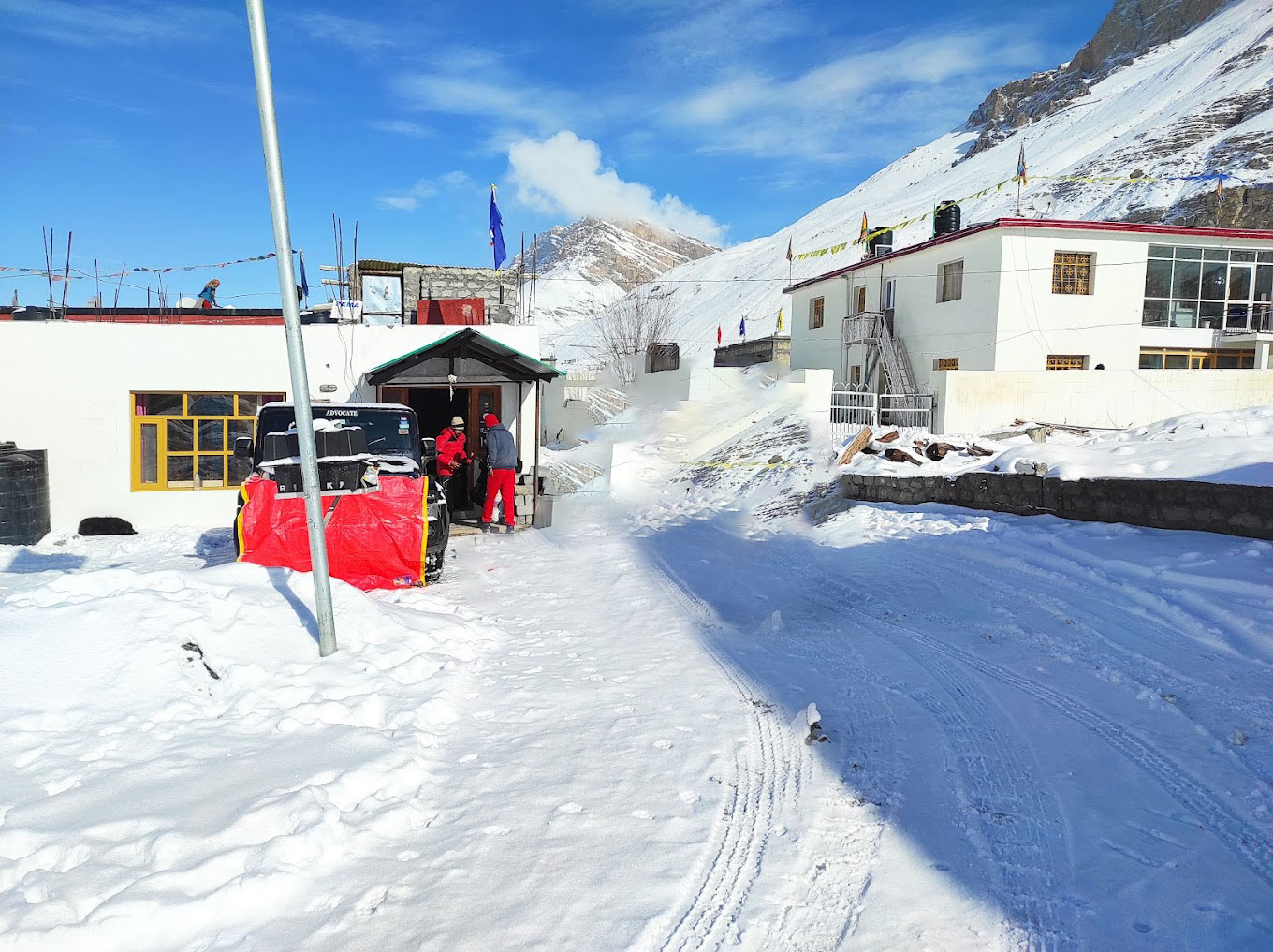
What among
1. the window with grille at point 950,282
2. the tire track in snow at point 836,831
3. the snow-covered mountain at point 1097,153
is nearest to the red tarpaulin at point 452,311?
the tire track in snow at point 836,831

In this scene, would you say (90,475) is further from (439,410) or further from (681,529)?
(681,529)

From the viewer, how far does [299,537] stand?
25.0 feet

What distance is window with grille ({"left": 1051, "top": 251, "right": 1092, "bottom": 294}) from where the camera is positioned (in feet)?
70.6

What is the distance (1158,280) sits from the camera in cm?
2238

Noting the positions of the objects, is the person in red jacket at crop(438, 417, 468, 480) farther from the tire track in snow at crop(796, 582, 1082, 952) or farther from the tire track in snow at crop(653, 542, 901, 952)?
the tire track in snow at crop(796, 582, 1082, 952)

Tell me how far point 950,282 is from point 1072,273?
3.24 m

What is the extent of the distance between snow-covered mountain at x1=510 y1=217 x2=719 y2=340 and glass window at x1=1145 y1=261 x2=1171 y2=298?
81.6 m

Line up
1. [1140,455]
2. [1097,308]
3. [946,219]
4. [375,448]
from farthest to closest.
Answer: [946,219] < [1097,308] < [1140,455] < [375,448]

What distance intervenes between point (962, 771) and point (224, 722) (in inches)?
165

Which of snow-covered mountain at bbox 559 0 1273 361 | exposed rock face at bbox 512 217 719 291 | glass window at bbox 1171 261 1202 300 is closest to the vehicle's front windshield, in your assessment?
glass window at bbox 1171 261 1202 300

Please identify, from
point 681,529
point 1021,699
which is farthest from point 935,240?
point 1021,699

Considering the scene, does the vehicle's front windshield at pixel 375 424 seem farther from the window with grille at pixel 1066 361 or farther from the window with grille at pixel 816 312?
the window with grille at pixel 816 312

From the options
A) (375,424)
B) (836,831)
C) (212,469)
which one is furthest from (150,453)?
(836,831)

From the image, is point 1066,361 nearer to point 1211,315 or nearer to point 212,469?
point 1211,315
